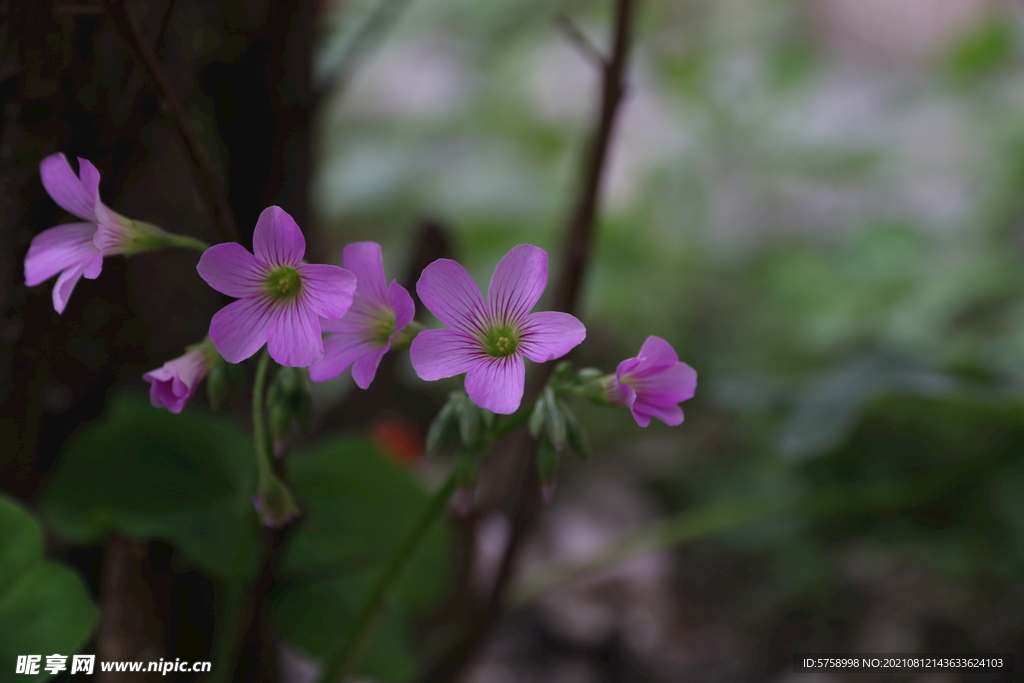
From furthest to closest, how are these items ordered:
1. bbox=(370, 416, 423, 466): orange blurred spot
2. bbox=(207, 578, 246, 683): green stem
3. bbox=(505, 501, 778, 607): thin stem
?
bbox=(370, 416, 423, 466): orange blurred spot → bbox=(505, 501, 778, 607): thin stem → bbox=(207, 578, 246, 683): green stem

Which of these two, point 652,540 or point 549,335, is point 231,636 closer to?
point 549,335

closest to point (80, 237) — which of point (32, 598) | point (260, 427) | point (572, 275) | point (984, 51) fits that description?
point (260, 427)

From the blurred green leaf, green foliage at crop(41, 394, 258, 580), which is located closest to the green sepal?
green foliage at crop(41, 394, 258, 580)

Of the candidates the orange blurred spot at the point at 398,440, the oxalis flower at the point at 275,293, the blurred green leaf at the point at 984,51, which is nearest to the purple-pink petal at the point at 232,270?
the oxalis flower at the point at 275,293

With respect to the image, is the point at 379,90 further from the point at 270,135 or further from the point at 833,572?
the point at 833,572

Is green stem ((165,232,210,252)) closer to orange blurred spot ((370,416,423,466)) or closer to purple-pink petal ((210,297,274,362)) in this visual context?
purple-pink petal ((210,297,274,362))

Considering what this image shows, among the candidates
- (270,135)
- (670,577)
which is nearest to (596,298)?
(670,577)

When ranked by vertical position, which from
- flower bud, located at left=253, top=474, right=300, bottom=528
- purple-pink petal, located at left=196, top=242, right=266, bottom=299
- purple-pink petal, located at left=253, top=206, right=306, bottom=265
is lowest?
flower bud, located at left=253, top=474, right=300, bottom=528
